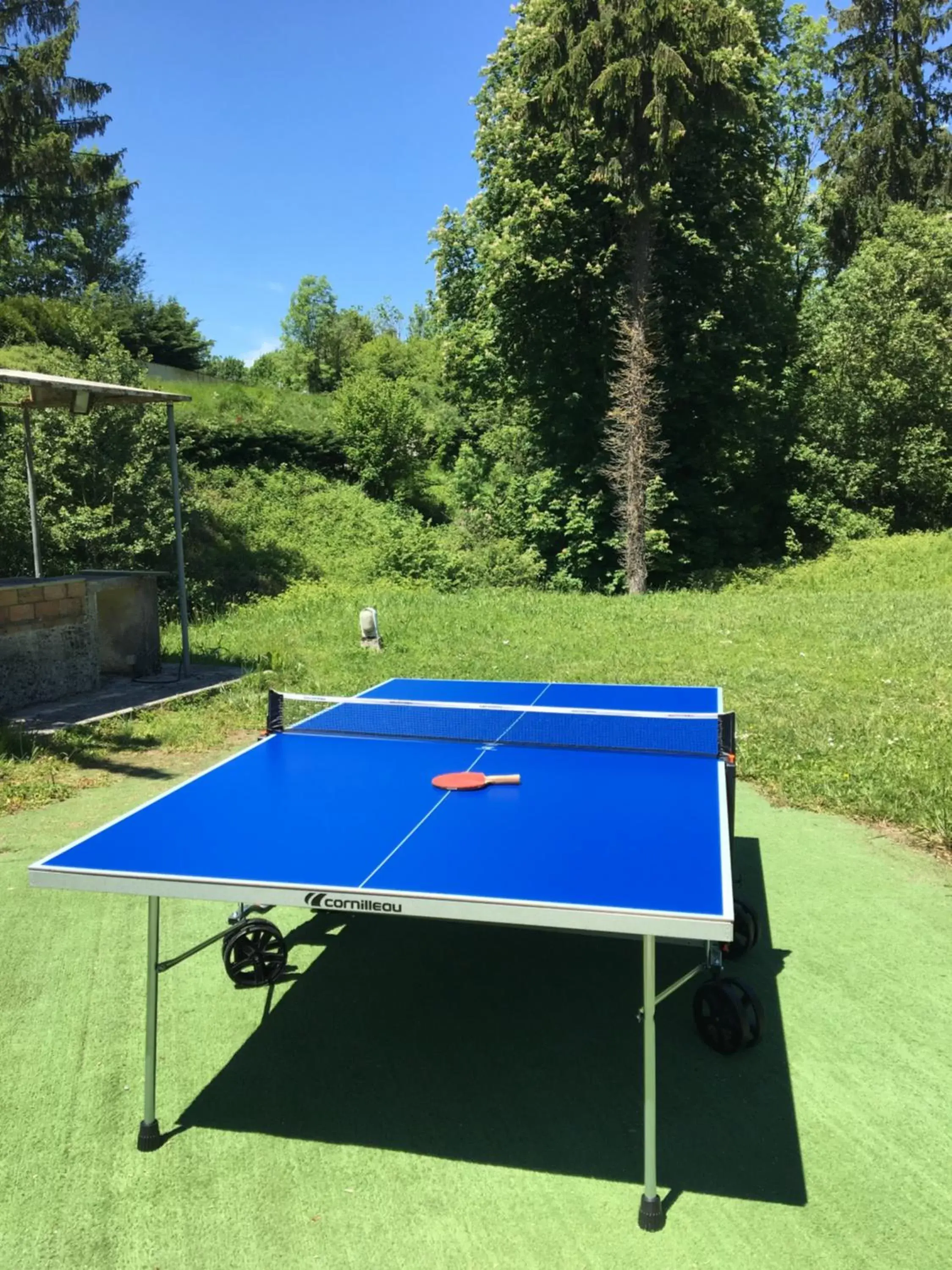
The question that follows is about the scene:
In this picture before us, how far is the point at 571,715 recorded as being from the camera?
484 centimetres

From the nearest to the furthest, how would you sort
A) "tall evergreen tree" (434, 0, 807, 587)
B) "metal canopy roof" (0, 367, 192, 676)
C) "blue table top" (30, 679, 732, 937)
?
1. "blue table top" (30, 679, 732, 937)
2. "metal canopy roof" (0, 367, 192, 676)
3. "tall evergreen tree" (434, 0, 807, 587)

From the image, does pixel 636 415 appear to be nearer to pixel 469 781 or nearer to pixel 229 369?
pixel 469 781

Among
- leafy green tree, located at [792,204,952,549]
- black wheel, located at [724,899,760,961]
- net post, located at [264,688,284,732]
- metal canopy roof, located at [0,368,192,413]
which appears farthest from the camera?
leafy green tree, located at [792,204,952,549]

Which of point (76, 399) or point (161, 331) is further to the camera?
point (161, 331)

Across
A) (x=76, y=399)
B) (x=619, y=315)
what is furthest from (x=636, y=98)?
(x=76, y=399)

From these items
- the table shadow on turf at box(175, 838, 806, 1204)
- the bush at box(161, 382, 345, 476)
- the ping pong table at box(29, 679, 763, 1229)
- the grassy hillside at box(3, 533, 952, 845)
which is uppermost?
the bush at box(161, 382, 345, 476)

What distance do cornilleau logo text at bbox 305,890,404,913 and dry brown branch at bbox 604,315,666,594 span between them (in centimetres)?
1733

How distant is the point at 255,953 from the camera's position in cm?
394

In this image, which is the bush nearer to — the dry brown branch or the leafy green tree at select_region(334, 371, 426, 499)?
the leafy green tree at select_region(334, 371, 426, 499)

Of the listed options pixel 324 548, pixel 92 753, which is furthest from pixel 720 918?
pixel 324 548

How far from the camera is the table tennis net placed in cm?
434

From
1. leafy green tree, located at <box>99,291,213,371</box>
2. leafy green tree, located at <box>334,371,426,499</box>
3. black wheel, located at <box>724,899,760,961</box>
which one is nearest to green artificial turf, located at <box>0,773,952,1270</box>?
black wheel, located at <box>724,899,760,961</box>

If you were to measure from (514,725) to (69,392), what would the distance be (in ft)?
21.2

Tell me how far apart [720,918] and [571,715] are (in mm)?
2614
